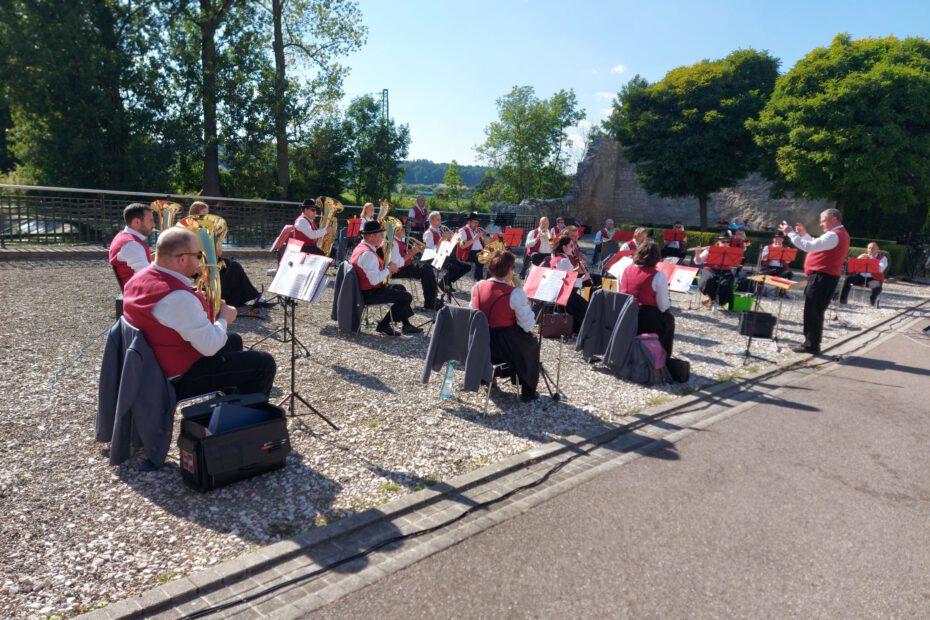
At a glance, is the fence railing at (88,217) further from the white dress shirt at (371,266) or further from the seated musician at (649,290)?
the seated musician at (649,290)

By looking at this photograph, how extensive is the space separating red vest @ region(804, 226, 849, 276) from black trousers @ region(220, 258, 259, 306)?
779 cm

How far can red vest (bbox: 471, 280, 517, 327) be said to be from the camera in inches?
219

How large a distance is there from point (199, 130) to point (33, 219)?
1017 cm

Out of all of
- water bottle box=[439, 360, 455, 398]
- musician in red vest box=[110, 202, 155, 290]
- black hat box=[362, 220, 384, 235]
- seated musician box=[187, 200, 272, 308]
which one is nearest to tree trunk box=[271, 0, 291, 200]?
seated musician box=[187, 200, 272, 308]

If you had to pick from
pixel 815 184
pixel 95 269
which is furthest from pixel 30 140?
pixel 815 184

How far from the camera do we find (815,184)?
798 inches

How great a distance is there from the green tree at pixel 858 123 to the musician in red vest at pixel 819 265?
1237cm

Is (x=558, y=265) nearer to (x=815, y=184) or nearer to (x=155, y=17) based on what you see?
(x=815, y=184)

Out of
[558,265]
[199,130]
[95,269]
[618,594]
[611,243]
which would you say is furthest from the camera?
[199,130]

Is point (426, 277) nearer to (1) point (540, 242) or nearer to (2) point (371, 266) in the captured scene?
(2) point (371, 266)

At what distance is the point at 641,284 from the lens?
22.7 feet

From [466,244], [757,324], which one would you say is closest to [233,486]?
[757,324]

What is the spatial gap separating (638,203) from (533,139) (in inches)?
347

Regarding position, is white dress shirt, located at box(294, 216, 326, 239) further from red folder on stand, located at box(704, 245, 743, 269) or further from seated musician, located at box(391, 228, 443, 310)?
red folder on stand, located at box(704, 245, 743, 269)
